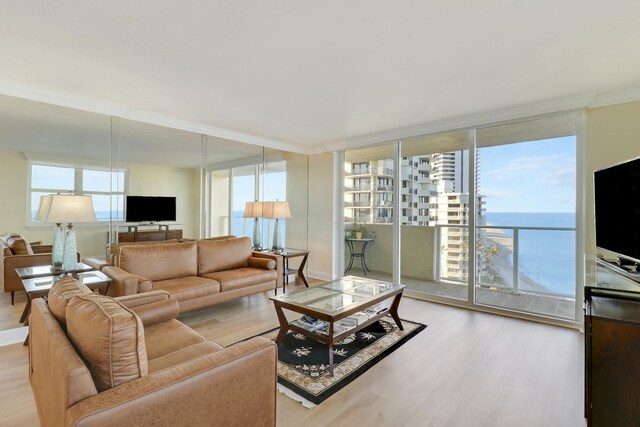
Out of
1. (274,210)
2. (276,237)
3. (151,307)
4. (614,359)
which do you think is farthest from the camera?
(276,237)

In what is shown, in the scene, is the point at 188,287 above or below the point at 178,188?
below

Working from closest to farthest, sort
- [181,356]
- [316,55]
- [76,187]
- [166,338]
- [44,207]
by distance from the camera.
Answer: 1. [181,356]
2. [166,338]
3. [316,55]
4. [44,207]
5. [76,187]

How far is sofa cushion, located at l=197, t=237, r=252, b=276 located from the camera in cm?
388

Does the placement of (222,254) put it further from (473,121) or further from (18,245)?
(473,121)

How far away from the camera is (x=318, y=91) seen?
3049 mm

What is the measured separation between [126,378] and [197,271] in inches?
110

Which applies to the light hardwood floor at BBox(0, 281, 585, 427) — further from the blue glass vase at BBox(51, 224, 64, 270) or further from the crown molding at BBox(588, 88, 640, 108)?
the crown molding at BBox(588, 88, 640, 108)

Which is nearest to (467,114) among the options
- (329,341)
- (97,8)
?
(329,341)

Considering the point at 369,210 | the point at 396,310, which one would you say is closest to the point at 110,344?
the point at 396,310

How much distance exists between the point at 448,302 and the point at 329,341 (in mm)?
2419

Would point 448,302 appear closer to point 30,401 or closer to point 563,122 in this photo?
point 563,122

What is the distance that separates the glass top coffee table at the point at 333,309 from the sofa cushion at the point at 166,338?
842mm

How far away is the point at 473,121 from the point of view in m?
3.82

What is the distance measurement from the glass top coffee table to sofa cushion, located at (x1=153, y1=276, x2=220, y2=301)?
975mm
